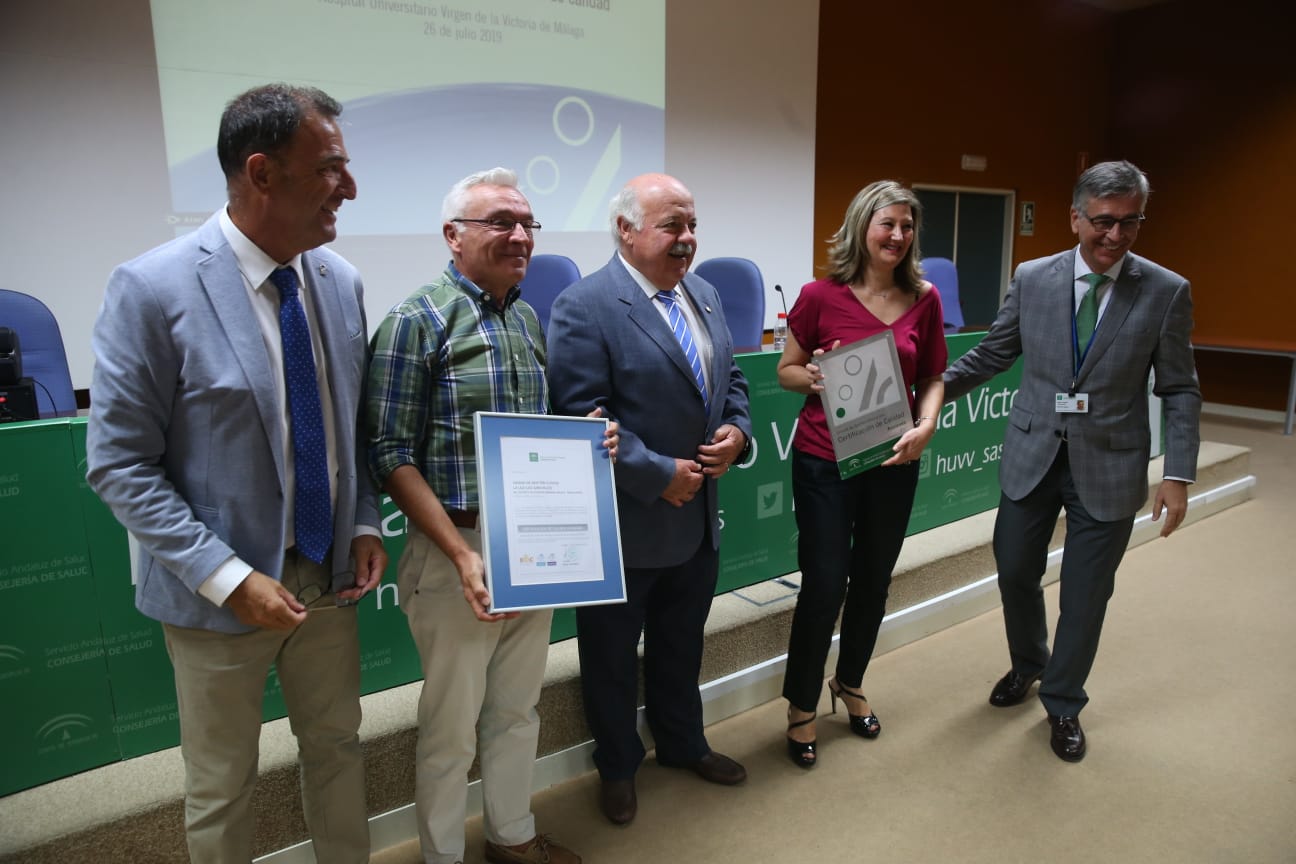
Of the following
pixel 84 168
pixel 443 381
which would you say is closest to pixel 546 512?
pixel 443 381

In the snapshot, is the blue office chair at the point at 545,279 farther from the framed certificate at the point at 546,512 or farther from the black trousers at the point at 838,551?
the framed certificate at the point at 546,512

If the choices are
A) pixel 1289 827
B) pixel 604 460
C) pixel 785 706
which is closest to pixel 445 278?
pixel 604 460

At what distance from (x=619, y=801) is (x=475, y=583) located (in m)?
0.91

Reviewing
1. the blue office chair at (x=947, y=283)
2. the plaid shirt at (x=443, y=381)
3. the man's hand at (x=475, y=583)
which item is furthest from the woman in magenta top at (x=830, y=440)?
the blue office chair at (x=947, y=283)

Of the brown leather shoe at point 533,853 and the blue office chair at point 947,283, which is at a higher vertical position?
the blue office chair at point 947,283

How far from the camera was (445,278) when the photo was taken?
161cm

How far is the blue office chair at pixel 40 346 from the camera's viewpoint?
3033 mm

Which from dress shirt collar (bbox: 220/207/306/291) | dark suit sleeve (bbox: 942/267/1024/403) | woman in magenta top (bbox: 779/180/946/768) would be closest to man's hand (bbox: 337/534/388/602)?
dress shirt collar (bbox: 220/207/306/291)

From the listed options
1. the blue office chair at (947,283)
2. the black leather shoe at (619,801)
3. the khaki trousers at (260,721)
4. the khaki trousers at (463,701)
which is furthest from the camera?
the blue office chair at (947,283)

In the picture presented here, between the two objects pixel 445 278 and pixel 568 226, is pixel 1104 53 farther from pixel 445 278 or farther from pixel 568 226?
pixel 445 278

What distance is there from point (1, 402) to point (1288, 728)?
12.4ft

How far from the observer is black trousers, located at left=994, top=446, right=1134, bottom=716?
2307mm

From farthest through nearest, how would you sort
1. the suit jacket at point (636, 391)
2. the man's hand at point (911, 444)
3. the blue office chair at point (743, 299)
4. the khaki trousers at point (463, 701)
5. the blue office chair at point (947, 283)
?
the blue office chair at point (947, 283), the blue office chair at point (743, 299), the man's hand at point (911, 444), the suit jacket at point (636, 391), the khaki trousers at point (463, 701)

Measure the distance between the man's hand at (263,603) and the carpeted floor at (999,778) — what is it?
3.22 ft
